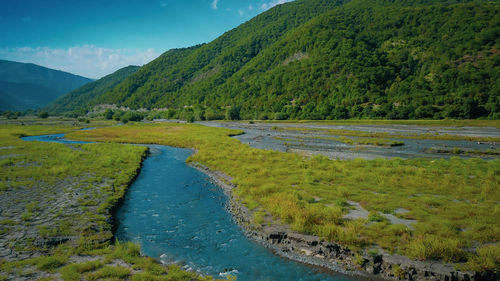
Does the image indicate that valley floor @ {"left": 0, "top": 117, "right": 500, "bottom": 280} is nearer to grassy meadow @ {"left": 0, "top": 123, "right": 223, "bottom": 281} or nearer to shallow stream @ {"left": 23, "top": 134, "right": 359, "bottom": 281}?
grassy meadow @ {"left": 0, "top": 123, "right": 223, "bottom": 281}

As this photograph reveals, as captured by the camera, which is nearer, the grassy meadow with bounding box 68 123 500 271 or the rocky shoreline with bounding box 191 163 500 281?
the rocky shoreline with bounding box 191 163 500 281

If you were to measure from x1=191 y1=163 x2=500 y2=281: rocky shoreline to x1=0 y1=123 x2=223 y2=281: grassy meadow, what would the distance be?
19.8 feet

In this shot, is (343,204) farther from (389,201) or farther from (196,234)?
(196,234)

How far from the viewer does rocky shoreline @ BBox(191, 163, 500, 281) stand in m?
13.2

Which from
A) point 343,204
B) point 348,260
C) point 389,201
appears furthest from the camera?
point 389,201

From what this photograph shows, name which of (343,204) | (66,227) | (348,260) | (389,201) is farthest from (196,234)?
(389,201)

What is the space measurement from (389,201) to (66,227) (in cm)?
2567

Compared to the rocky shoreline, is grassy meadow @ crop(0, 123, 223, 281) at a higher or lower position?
higher

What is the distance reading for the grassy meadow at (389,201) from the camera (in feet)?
50.2

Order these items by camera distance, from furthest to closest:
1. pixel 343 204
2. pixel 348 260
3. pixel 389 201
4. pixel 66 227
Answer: pixel 389 201 < pixel 343 204 < pixel 66 227 < pixel 348 260

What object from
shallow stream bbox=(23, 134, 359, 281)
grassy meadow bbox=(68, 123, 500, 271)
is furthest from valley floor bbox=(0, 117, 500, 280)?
shallow stream bbox=(23, 134, 359, 281)

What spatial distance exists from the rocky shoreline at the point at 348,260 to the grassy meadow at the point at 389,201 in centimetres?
54

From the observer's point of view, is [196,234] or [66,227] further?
[196,234]

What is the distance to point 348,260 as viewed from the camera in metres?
15.2
